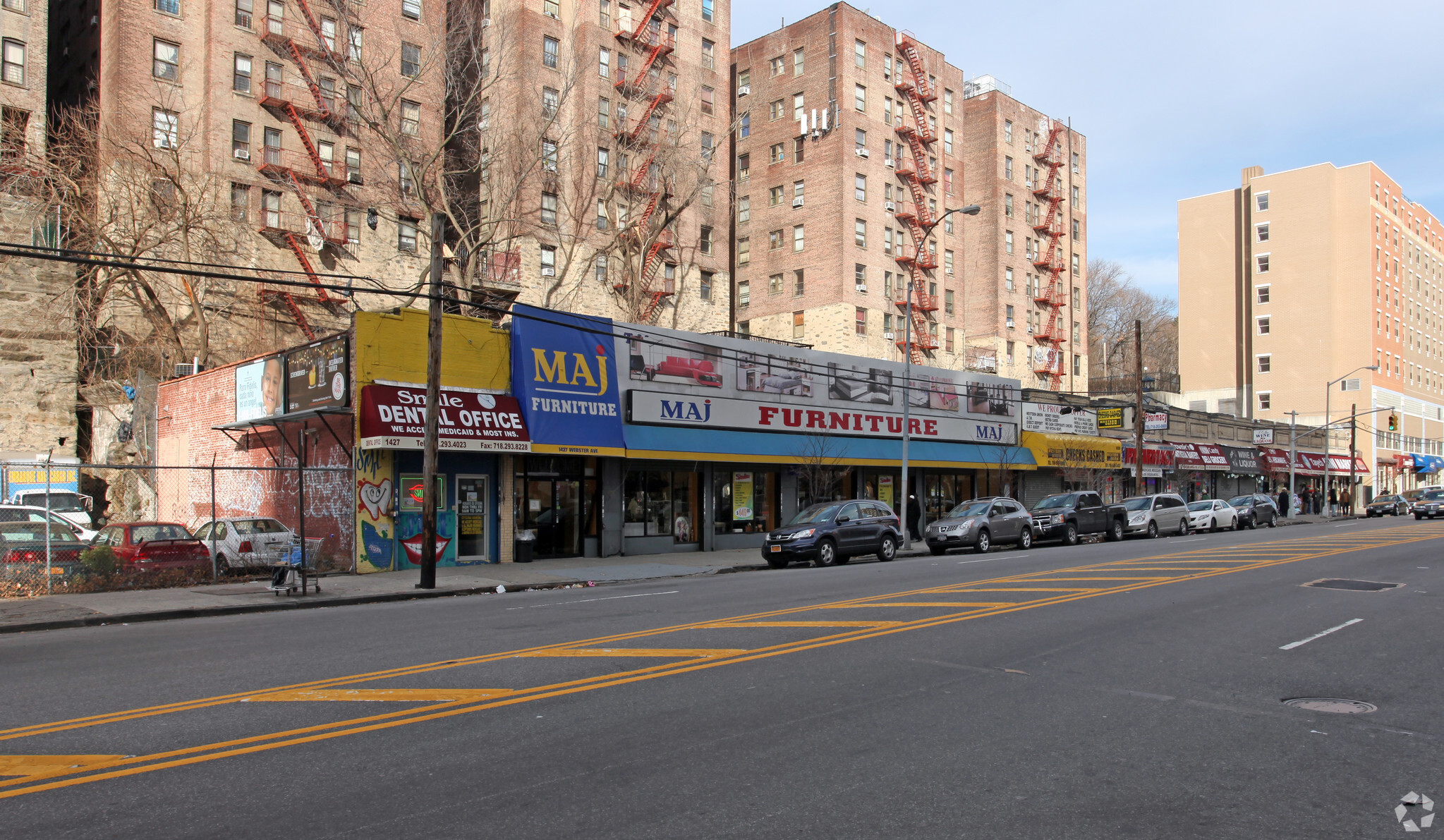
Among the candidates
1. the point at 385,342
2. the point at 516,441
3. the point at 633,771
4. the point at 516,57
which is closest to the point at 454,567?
the point at 516,441

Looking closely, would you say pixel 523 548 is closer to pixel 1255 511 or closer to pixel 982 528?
pixel 982 528

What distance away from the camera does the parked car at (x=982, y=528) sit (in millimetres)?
27406

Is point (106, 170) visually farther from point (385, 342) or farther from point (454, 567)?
point (454, 567)

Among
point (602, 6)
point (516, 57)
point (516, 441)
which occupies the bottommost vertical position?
point (516, 441)

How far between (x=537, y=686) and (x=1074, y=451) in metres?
36.7

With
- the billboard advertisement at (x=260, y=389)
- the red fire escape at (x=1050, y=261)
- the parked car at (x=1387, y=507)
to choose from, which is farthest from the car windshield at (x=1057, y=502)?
the parked car at (x=1387, y=507)

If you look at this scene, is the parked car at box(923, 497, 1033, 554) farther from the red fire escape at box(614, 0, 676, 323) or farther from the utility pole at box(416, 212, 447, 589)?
the red fire escape at box(614, 0, 676, 323)

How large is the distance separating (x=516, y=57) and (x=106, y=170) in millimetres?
18377

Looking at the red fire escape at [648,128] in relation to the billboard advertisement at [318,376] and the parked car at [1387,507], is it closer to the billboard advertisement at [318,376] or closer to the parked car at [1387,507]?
the billboard advertisement at [318,376]

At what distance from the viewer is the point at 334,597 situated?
53.5ft

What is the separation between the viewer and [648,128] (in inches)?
1843

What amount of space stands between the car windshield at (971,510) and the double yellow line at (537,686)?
31.4 ft

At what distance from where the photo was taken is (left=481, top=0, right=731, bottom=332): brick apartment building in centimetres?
3928

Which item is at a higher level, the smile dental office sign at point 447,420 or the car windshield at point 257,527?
the smile dental office sign at point 447,420
